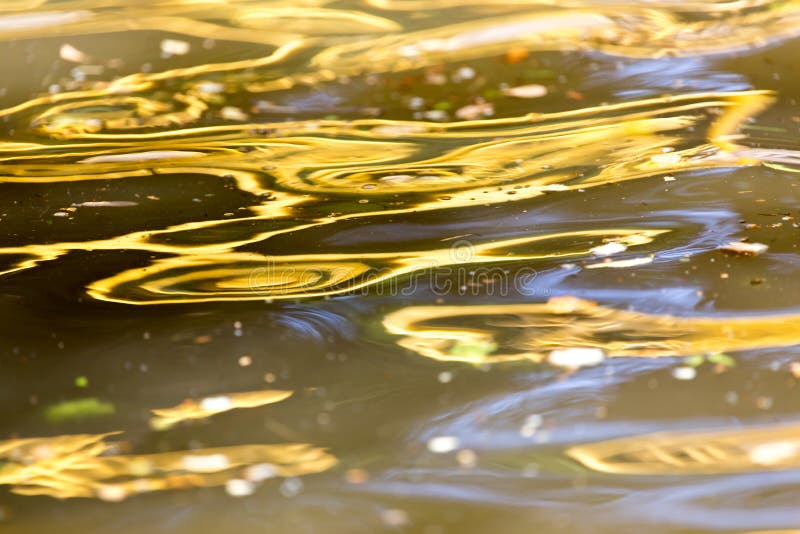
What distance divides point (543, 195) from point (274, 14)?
49.9 inches

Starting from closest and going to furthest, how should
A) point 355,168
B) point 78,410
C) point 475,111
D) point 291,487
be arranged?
point 291,487
point 78,410
point 355,168
point 475,111

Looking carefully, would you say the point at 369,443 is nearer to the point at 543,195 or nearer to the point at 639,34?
the point at 543,195

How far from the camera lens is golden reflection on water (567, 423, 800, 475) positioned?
114 cm

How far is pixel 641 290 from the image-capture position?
1545 millimetres

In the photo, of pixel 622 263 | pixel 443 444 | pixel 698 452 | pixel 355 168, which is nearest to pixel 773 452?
pixel 698 452

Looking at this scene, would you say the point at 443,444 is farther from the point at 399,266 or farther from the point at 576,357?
the point at 399,266

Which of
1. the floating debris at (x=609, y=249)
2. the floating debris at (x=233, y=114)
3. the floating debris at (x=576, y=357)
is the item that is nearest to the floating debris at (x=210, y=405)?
the floating debris at (x=576, y=357)

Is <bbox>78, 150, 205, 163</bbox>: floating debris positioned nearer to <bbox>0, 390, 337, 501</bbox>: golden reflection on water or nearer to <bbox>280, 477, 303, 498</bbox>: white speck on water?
<bbox>0, 390, 337, 501</bbox>: golden reflection on water

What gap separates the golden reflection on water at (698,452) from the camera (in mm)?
1141

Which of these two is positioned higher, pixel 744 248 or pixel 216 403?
pixel 744 248

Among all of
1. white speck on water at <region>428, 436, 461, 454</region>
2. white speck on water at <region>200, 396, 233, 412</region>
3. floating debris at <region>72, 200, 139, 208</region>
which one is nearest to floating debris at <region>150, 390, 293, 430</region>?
white speck on water at <region>200, 396, 233, 412</region>

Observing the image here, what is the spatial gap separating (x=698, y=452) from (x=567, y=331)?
1.08 ft

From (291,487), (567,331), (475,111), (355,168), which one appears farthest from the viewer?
(475,111)

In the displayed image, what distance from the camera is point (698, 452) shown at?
117 cm
